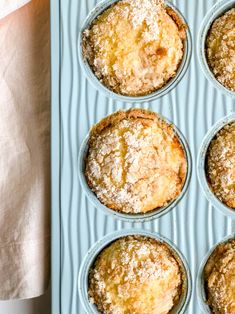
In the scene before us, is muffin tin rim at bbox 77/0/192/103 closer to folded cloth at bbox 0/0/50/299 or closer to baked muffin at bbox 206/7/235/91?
baked muffin at bbox 206/7/235/91

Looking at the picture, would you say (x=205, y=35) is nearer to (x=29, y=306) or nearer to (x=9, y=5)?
(x=9, y=5)

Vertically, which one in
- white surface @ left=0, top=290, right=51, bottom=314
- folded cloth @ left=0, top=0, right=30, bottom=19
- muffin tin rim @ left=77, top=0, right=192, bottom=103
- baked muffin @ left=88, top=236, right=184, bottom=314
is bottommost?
white surface @ left=0, top=290, right=51, bottom=314

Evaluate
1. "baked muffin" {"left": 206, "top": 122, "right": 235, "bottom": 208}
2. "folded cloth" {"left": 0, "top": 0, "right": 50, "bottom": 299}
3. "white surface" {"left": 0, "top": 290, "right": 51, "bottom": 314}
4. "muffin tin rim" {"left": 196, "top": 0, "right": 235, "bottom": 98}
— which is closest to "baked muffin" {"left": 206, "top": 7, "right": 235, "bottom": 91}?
"muffin tin rim" {"left": 196, "top": 0, "right": 235, "bottom": 98}

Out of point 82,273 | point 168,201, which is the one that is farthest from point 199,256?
point 82,273

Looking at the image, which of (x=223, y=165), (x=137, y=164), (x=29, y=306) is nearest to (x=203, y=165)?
(x=223, y=165)

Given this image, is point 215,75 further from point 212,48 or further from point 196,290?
point 196,290

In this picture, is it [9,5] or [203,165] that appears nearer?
[203,165]
